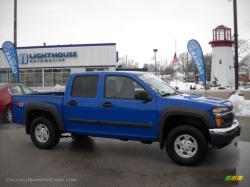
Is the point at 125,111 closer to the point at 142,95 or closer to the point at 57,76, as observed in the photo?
the point at 142,95

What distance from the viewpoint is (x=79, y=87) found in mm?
7387

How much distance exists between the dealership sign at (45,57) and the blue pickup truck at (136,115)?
3017 centimetres

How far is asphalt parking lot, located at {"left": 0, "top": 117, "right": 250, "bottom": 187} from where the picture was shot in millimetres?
5480

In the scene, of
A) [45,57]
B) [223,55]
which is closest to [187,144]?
[45,57]

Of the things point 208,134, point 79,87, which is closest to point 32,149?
point 79,87

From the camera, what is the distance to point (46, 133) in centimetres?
790

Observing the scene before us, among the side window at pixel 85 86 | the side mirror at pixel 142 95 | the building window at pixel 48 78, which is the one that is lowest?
the side mirror at pixel 142 95

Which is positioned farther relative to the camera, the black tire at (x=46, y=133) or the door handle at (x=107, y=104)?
the black tire at (x=46, y=133)

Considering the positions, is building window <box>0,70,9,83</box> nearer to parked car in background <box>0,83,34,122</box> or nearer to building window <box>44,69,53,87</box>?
building window <box>44,69,53,87</box>

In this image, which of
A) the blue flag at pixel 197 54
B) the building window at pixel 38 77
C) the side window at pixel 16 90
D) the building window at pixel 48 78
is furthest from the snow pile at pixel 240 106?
the building window at pixel 38 77

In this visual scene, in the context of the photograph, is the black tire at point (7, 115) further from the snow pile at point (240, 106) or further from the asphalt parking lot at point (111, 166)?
the snow pile at point (240, 106)

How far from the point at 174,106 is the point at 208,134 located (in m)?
0.85

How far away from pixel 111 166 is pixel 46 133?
228 cm

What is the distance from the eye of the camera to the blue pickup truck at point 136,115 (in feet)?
20.1
